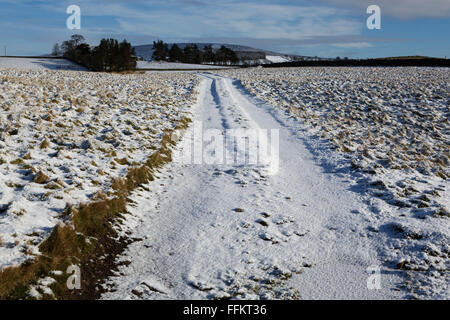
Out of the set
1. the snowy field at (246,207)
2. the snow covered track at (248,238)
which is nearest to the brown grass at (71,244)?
the snowy field at (246,207)

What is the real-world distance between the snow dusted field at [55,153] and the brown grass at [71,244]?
19 centimetres

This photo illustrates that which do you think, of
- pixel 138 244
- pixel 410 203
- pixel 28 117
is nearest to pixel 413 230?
pixel 410 203

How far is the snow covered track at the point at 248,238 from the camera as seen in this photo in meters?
5.05

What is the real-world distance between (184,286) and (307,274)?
6.25 feet

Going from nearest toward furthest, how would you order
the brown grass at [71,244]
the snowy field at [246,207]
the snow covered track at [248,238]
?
the brown grass at [71,244], the snow covered track at [248,238], the snowy field at [246,207]

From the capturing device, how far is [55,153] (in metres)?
9.02

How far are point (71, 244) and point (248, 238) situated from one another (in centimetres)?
301

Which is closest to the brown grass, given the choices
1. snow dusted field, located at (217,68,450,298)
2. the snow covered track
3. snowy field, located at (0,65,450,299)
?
snowy field, located at (0,65,450,299)

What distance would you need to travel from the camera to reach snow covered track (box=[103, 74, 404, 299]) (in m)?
5.05

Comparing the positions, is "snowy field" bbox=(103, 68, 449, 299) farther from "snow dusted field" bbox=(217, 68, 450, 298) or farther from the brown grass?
the brown grass

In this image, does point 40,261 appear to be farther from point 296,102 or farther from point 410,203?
point 296,102

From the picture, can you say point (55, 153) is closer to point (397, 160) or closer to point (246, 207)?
point (246, 207)

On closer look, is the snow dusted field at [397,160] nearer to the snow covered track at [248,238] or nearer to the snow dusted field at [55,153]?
the snow covered track at [248,238]

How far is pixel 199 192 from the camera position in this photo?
27.6 ft
